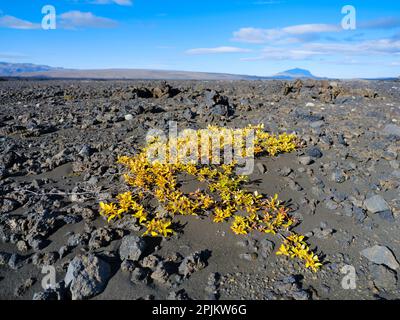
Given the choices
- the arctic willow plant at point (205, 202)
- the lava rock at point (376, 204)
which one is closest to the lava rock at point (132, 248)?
the arctic willow plant at point (205, 202)

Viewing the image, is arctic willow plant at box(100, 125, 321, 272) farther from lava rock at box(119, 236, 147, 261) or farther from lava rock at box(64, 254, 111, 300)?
lava rock at box(64, 254, 111, 300)

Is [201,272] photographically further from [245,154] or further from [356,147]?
[356,147]

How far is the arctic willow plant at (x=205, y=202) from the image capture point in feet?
16.4

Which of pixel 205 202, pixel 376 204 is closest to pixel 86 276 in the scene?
pixel 205 202

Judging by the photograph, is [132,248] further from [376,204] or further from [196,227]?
[376,204]

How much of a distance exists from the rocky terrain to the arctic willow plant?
0.52 ft

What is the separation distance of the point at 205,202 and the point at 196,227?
46 cm

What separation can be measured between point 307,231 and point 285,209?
1.74ft

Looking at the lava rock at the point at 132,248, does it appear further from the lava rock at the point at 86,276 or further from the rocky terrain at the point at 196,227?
the lava rock at the point at 86,276

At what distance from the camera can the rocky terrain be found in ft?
13.8

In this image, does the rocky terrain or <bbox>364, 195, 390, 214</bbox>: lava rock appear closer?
the rocky terrain

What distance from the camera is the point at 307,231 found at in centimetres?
532

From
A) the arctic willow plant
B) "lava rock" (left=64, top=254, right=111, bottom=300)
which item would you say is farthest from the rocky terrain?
the arctic willow plant
